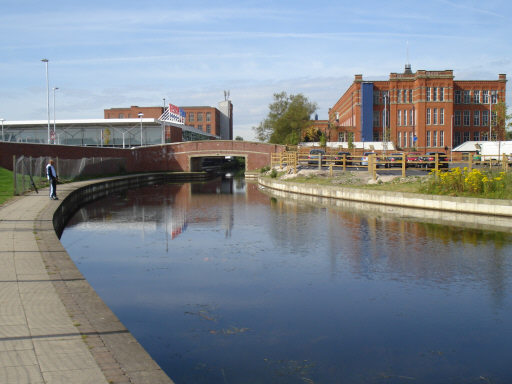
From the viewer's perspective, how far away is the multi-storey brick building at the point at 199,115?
116 meters

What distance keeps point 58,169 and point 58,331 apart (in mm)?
32748

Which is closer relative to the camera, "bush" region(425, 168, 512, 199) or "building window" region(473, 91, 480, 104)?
"bush" region(425, 168, 512, 199)

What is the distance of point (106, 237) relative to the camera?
1694 cm

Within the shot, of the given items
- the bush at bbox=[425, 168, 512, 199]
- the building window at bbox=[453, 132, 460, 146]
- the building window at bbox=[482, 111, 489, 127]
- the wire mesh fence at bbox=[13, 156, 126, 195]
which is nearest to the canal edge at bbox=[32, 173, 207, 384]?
the wire mesh fence at bbox=[13, 156, 126, 195]

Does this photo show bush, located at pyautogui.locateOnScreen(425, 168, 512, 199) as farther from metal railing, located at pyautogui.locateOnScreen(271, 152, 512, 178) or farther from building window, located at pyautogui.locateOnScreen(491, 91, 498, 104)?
building window, located at pyautogui.locateOnScreen(491, 91, 498, 104)

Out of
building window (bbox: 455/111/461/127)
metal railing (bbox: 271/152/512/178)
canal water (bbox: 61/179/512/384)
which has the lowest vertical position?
canal water (bbox: 61/179/512/384)

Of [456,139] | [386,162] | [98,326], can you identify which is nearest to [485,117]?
[456,139]

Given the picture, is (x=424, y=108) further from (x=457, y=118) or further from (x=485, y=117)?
(x=485, y=117)

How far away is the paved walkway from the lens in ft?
17.1

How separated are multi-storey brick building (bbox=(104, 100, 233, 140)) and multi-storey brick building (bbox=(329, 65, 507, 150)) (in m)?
44.5

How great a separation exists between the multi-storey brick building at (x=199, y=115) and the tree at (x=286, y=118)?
79.3 feet

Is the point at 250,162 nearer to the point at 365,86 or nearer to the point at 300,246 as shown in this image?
the point at 365,86

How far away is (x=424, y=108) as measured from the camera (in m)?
85.4

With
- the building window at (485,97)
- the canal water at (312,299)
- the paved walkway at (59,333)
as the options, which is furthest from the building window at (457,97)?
the paved walkway at (59,333)
